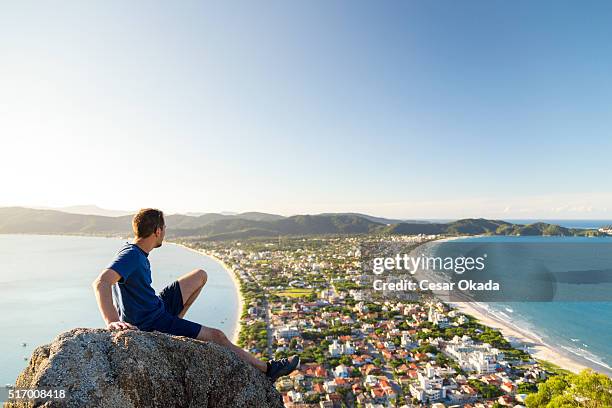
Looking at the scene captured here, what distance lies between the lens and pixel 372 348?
2139cm

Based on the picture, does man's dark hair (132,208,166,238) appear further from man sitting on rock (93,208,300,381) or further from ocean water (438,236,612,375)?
ocean water (438,236,612,375)

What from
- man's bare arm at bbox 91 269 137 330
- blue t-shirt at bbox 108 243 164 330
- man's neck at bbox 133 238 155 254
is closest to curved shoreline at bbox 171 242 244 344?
blue t-shirt at bbox 108 243 164 330

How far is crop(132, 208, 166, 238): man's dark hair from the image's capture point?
8.74ft

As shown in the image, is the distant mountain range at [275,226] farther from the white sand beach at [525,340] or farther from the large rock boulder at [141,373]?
the large rock boulder at [141,373]

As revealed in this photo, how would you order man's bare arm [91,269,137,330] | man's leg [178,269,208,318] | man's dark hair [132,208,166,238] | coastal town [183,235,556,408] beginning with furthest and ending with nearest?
coastal town [183,235,556,408] < man's leg [178,269,208,318] < man's dark hair [132,208,166,238] < man's bare arm [91,269,137,330]

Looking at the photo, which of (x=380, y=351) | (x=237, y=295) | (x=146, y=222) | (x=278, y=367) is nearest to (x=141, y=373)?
(x=146, y=222)

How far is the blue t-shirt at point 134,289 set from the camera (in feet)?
8.16

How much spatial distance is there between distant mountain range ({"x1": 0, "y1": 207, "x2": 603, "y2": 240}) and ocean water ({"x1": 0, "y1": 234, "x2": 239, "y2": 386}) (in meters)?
38.6

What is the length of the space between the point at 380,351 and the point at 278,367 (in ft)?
64.0

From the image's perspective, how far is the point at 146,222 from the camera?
8.80 feet

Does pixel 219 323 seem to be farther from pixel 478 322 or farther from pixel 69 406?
pixel 69 406

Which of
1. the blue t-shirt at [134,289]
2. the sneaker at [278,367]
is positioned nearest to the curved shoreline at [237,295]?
the sneaker at [278,367]

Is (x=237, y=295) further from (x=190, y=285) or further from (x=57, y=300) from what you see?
(x=190, y=285)

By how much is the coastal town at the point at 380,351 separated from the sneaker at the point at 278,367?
12288mm
